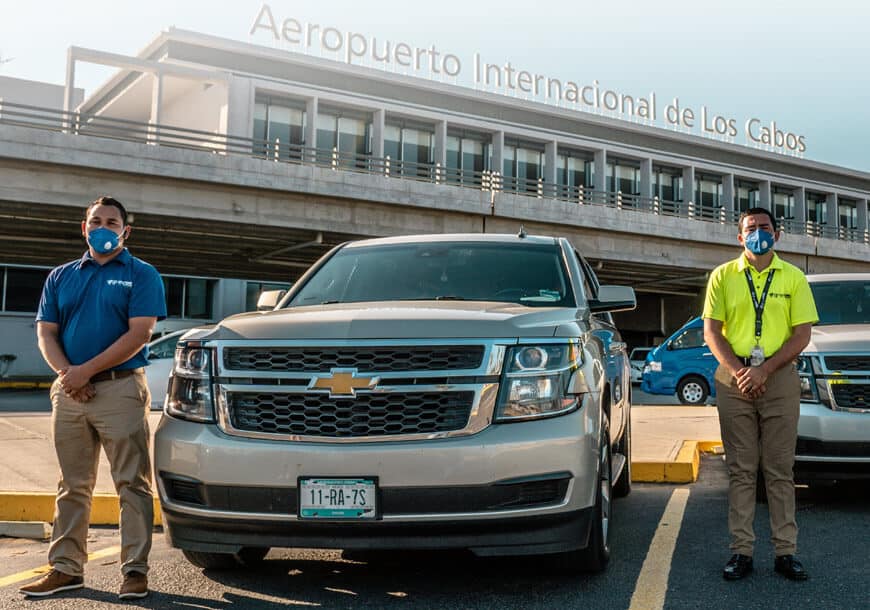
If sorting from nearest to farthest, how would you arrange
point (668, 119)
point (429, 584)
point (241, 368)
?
point (241, 368) < point (429, 584) < point (668, 119)

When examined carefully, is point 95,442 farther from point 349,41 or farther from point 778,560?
point 349,41

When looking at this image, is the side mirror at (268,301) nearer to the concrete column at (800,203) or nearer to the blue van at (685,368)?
the blue van at (685,368)

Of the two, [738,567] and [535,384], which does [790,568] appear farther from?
[535,384]

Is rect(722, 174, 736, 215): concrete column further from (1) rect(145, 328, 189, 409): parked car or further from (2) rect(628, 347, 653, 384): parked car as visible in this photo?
(1) rect(145, 328, 189, 409): parked car

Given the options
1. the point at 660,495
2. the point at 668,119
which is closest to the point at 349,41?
the point at 668,119

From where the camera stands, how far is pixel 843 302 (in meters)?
7.54

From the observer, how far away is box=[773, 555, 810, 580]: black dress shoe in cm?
427

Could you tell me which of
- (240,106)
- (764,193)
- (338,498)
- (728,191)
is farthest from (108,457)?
(764,193)

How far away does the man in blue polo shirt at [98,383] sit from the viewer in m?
4.11

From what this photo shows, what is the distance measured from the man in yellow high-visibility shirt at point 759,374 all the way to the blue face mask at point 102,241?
2979 millimetres

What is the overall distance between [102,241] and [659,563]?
320 centimetres

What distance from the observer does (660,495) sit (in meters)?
6.85

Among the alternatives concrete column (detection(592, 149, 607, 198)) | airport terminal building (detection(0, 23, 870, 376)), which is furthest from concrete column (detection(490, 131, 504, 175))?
concrete column (detection(592, 149, 607, 198))

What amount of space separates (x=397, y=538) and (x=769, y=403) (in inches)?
81.0
